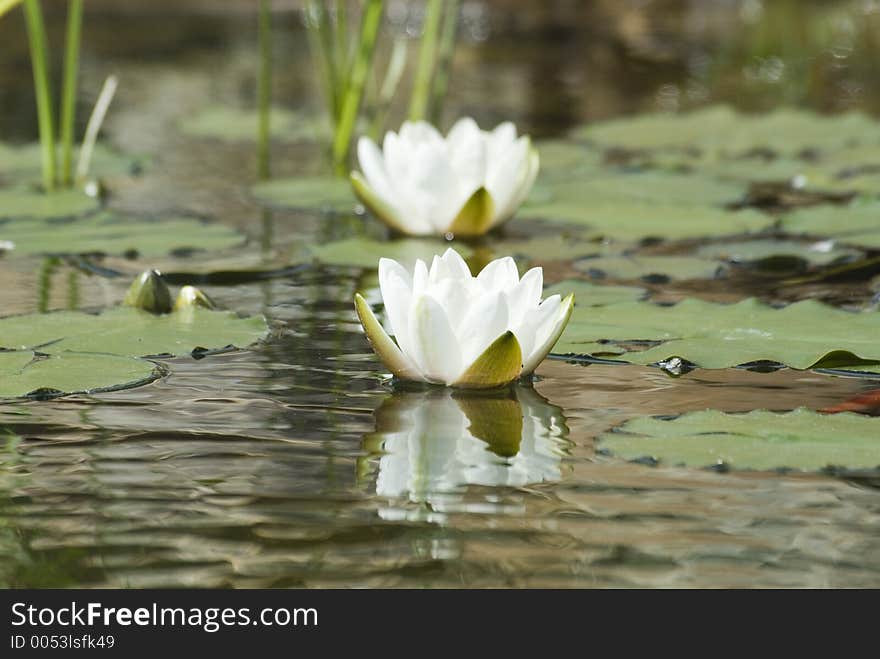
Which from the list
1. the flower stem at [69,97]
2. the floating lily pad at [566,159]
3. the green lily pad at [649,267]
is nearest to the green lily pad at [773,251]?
the green lily pad at [649,267]

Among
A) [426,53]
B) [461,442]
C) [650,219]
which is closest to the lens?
[461,442]

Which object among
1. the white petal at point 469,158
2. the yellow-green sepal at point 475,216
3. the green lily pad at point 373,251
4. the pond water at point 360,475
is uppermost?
the white petal at point 469,158

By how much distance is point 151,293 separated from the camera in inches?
102

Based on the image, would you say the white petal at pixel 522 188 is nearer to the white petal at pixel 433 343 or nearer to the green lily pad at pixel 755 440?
the white petal at pixel 433 343

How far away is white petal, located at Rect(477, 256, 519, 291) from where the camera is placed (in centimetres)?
222

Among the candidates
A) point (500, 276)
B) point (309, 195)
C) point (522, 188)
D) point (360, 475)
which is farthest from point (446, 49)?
point (360, 475)

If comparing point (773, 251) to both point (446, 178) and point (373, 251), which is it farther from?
point (373, 251)

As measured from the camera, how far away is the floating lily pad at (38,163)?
4301 mm

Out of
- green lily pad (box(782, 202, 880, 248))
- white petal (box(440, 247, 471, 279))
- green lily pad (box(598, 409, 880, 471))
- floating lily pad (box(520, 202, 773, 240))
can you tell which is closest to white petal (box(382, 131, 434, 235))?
floating lily pad (box(520, 202, 773, 240))

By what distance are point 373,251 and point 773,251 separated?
3.17 ft

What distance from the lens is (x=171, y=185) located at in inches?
169

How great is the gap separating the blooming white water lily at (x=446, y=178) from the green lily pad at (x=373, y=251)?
70 millimetres

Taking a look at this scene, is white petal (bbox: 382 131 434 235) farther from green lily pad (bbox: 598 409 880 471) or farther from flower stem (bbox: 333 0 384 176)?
green lily pad (bbox: 598 409 880 471)
